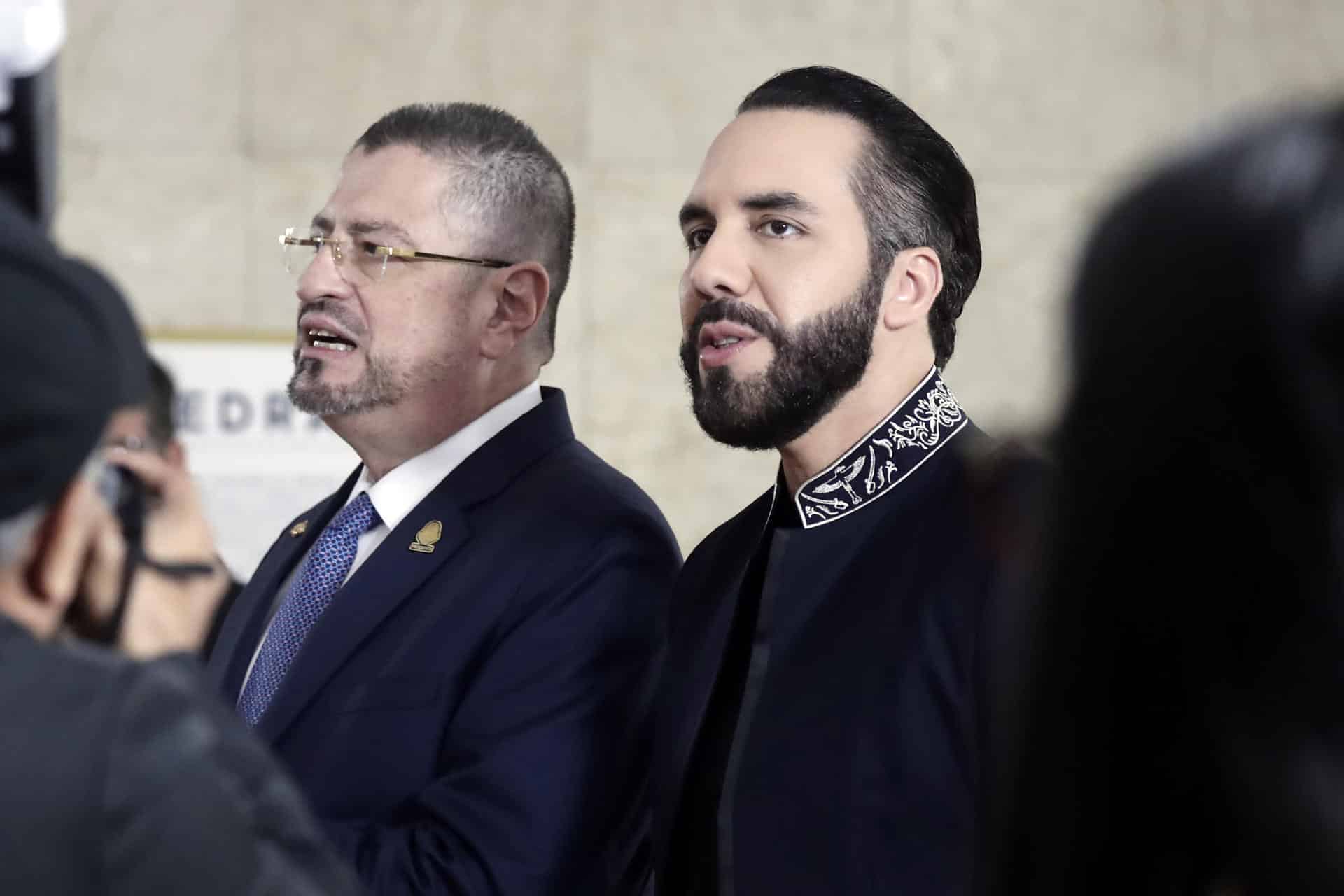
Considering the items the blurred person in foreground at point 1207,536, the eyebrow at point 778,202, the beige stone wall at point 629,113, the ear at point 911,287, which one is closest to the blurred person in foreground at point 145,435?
the blurred person in foreground at point 1207,536

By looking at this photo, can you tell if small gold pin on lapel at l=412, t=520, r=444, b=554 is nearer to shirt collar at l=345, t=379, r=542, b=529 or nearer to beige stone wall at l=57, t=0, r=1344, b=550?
shirt collar at l=345, t=379, r=542, b=529

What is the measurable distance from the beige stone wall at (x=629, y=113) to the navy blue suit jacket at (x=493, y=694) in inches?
70.3

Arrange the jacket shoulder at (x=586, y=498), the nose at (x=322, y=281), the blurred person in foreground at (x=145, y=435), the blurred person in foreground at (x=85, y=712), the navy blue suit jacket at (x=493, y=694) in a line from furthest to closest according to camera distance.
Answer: the nose at (x=322, y=281)
the jacket shoulder at (x=586, y=498)
the navy blue suit jacket at (x=493, y=694)
the blurred person in foreground at (x=145, y=435)
the blurred person in foreground at (x=85, y=712)

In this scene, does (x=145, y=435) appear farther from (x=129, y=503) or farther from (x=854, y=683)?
(x=854, y=683)

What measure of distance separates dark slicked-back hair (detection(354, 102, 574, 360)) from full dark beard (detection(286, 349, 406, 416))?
23 centimetres

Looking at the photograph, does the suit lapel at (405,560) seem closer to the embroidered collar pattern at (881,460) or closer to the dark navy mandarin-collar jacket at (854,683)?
the dark navy mandarin-collar jacket at (854,683)

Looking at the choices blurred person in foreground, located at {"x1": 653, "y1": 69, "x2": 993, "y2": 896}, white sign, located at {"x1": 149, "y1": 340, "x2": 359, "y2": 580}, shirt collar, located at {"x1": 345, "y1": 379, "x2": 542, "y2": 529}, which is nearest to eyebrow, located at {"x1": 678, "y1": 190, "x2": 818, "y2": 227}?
blurred person in foreground, located at {"x1": 653, "y1": 69, "x2": 993, "y2": 896}

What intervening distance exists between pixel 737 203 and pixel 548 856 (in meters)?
0.76

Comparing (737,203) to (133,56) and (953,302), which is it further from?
(133,56)

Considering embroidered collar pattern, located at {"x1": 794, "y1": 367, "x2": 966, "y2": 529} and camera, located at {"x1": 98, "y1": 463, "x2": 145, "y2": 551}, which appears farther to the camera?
embroidered collar pattern, located at {"x1": 794, "y1": 367, "x2": 966, "y2": 529}

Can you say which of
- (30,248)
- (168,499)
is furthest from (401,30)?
(30,248)

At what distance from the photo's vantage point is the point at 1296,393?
566mm

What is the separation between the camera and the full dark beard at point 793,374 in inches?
75.2

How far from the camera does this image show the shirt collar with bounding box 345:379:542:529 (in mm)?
2201
